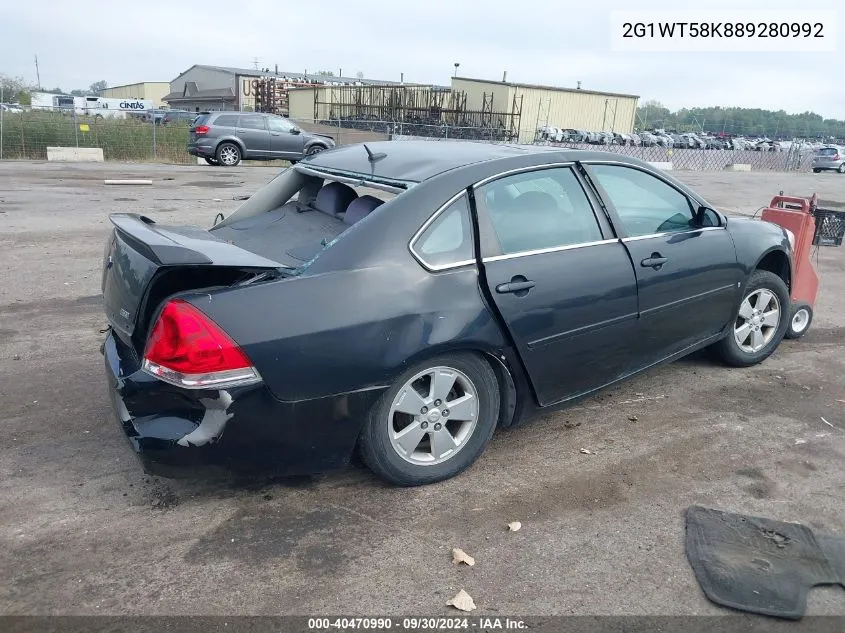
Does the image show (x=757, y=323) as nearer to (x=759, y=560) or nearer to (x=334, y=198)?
(x=759, y=560)

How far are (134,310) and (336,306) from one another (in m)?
0.94

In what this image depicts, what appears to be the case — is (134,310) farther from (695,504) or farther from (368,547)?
(695,504)

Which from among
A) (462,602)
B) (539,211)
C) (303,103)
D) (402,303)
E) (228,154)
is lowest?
(462,602)

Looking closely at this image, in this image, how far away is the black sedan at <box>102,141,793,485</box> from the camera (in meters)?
2.98

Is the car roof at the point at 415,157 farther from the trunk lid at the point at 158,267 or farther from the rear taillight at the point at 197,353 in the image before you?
the rear taillight at the point at 197,353

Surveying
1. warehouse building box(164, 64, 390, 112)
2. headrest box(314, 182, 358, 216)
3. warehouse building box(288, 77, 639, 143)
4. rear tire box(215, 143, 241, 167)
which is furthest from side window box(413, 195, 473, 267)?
warehouse building box(164, 64, 390, 112)

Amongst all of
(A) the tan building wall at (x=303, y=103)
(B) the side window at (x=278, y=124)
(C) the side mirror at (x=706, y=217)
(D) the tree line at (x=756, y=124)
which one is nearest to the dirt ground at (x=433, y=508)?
(C) the side mirror at (x=706, y=217)

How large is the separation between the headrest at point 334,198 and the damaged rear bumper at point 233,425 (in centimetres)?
132

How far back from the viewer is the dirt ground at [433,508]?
2725 millimetres

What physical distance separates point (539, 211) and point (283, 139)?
20.5 meters

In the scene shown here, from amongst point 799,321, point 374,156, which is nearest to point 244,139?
point 799,321

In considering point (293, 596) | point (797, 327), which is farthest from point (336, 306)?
point (797, 327)

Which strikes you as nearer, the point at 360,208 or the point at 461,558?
the point at 461,558

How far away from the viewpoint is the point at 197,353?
9.49 feet
